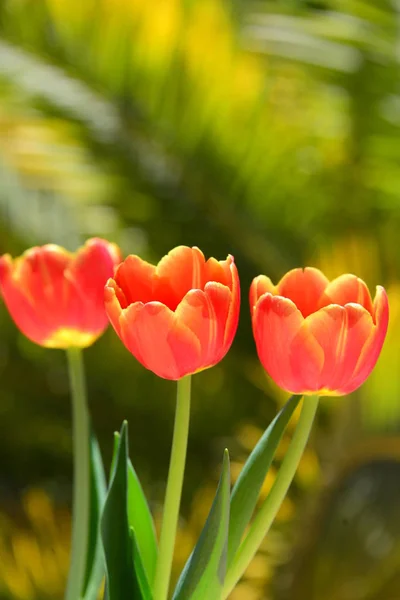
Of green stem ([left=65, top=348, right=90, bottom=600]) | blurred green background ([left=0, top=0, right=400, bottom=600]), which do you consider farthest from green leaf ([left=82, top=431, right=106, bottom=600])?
blurred green background ([left=0, top=0, right=400, bottom=600])

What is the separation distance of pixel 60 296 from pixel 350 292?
12 centimetres

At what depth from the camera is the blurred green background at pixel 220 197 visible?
38.4 inches

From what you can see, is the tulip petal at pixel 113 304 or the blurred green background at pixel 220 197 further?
the blurred green background at pixel 220 197

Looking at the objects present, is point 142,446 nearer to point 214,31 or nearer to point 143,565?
point 214,31

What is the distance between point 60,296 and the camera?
350 millimetres

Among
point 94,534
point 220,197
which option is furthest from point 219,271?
point 220,197

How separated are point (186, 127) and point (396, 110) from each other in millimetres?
322

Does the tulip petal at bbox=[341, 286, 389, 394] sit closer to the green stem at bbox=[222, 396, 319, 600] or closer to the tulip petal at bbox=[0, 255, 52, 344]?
the green stem at bbox=[222, 396, 319, 600]

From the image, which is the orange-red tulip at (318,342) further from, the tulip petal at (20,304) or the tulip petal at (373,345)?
the tulip petal at (20,304)

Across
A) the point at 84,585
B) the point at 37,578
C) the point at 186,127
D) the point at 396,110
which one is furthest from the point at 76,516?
the point at 396,110

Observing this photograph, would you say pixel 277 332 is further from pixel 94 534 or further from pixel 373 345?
pixel 94 534

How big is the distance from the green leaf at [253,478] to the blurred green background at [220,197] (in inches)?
21.1

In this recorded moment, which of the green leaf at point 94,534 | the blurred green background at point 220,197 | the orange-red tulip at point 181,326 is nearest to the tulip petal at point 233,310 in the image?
the orange-red tulip at point 181,326

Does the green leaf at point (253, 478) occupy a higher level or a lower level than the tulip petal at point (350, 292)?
lower
